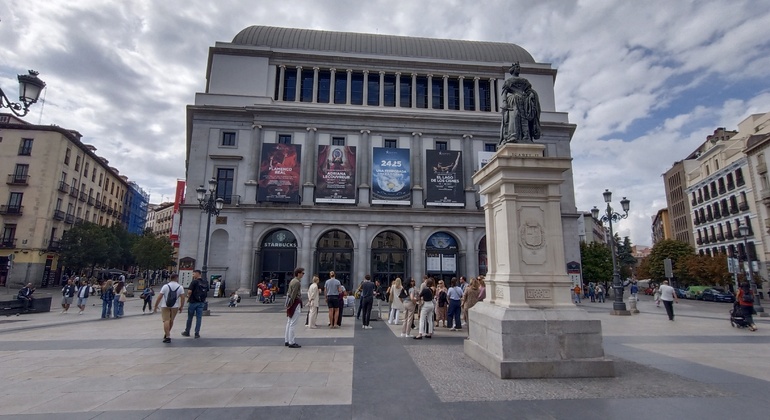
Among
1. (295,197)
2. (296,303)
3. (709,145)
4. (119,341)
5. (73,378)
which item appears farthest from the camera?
(709,145)

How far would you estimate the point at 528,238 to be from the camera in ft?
22.8

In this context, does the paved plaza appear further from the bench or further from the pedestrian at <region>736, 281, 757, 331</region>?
the bench

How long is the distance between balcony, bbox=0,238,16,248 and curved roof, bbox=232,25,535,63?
101ft

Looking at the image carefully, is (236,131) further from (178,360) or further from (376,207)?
(178,360)

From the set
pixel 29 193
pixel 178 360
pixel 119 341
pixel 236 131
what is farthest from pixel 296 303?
pixel 29 193

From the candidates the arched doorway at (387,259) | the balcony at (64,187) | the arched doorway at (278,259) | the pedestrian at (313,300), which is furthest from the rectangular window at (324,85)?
Answer: the balcony at (64,187)

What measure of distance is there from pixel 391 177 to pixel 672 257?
42.8 meters

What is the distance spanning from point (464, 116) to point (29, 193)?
4632cm

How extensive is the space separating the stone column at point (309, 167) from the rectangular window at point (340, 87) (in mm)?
5001

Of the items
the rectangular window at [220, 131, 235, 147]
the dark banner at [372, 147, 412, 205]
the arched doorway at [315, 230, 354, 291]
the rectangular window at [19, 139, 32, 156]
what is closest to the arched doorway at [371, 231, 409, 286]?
the arched doorway at [315, 230, 354, 291]

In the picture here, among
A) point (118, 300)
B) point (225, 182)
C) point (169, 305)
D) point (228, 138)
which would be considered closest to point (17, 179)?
point (228, 138)

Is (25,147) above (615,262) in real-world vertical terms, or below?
above

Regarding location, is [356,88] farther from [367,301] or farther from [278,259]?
[367,301]

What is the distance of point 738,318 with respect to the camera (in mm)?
12844
